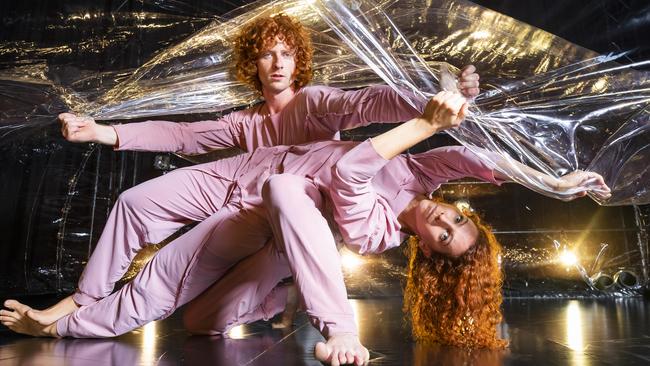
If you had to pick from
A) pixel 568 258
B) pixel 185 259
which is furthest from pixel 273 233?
pixel 568 258

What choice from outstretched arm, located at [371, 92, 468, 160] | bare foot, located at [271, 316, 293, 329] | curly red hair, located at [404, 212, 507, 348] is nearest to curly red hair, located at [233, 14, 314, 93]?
outstretched arm, located at [371, 92, 468, 160]

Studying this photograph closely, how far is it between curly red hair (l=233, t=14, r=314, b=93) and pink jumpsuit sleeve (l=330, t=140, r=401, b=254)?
0.44m

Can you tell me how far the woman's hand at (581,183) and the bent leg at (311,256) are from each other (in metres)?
0.53

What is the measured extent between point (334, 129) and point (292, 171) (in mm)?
168

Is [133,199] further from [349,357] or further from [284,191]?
[349,357]

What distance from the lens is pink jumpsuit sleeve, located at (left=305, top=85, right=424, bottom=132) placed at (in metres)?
1.31

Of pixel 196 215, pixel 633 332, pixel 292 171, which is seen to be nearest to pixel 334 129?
pixel 292 171

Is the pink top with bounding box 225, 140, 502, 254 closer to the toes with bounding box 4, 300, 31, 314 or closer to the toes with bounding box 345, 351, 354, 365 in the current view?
the toes with bounding box 345, 351, 354, 365

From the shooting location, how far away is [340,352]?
41.4 inches

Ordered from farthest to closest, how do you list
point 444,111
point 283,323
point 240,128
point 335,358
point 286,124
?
point 283,323
point 240,128
point 286,124
point 444,111
point 335,358

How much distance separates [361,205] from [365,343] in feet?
1.35

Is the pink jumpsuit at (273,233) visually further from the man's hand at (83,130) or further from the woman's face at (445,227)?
the man's hand at (83,130)

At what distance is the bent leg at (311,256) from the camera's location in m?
1.13

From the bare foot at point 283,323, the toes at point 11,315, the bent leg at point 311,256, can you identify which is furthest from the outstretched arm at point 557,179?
the toes at point 11,315
